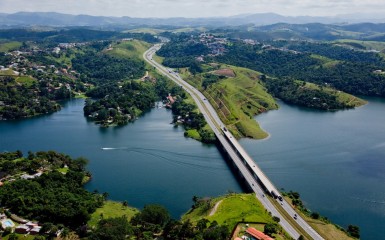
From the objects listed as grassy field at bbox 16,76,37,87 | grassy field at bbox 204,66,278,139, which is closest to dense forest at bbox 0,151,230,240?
grassy field at bbox 204,66,278,139

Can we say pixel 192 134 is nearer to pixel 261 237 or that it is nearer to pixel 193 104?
pixel 193 104

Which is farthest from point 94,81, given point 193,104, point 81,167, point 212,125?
point 81,167

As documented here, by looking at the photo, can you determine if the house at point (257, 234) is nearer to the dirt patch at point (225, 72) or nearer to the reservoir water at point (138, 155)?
the reservoir water at point (138, 155)

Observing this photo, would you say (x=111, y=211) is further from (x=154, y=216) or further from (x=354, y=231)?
(x=354, y=231)

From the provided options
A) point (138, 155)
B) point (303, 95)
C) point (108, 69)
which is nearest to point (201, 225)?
point (138, 155)

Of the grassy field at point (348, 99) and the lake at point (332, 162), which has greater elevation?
the grassy field at point (348, 99)

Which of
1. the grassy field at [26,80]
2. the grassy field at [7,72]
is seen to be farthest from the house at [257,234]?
the grassy field at [7,72]
